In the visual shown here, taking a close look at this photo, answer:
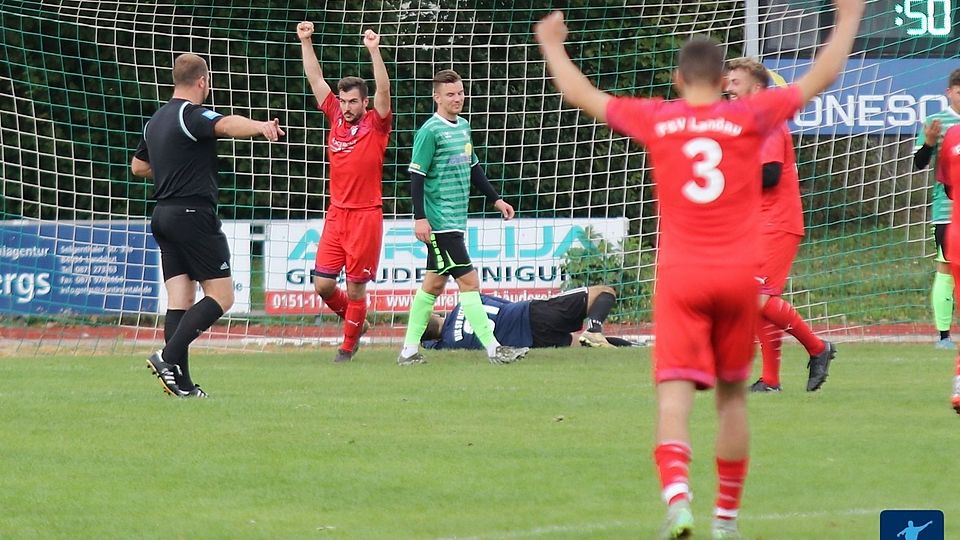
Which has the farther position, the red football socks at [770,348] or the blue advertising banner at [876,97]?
the blue advertising banner at [876,97]

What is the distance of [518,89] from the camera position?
1734 centimetres

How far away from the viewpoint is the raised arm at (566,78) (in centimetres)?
540

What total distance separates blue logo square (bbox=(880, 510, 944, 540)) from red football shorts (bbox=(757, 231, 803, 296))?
12.9 feet

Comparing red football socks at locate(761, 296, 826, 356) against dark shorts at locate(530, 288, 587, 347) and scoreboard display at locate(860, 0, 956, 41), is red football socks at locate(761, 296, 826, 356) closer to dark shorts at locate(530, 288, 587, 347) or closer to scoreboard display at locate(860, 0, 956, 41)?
dark shorts at locate(530, 288, 587, 347)

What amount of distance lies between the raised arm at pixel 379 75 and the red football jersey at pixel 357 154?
0.58 feet

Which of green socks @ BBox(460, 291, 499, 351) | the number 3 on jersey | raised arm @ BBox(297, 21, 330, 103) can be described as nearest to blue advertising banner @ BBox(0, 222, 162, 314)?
raised arm @ BBox(297, 21, 330, 103)

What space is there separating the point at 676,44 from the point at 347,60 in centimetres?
410

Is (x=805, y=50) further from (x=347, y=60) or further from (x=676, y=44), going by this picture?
(x=347, y=60)

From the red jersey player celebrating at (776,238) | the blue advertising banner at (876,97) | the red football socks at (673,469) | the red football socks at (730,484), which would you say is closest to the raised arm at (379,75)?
the red jersey player celebrating at (776,238)

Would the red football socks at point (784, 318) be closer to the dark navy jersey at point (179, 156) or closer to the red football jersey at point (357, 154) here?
the dark navy jersey at point (179, 156)

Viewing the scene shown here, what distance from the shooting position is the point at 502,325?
13453 mm

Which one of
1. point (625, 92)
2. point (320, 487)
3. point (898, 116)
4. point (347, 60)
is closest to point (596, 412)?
point (320, 487)

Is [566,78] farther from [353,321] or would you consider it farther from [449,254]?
[353,321]

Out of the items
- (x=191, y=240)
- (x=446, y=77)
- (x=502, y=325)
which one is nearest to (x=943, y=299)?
(x=502, y=325)
